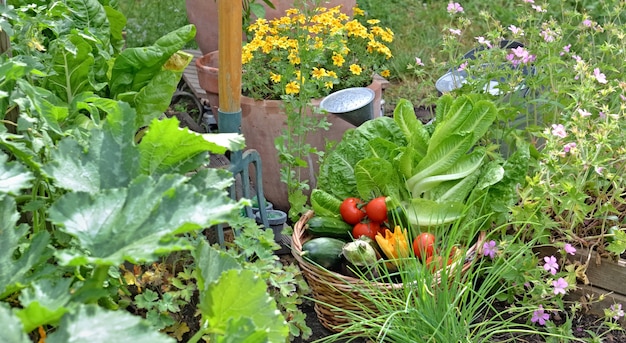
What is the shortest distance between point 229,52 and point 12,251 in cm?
117

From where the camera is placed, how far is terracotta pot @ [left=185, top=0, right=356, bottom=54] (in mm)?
3326

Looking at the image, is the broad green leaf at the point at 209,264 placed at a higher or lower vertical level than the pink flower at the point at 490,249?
higher

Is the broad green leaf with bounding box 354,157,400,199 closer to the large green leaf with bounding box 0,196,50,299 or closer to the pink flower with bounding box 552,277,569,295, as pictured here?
the pink flower with bounding box 552,277,569,295

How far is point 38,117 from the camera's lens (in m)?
1.74

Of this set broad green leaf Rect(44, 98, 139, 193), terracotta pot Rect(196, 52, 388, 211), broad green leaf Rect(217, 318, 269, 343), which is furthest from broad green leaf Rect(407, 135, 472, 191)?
broad green leaf Rect(217, 318, 269, 343)

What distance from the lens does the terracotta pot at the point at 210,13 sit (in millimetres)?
3326

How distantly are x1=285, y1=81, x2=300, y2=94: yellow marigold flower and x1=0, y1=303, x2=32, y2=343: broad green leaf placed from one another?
1801mm

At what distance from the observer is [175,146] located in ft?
4.84

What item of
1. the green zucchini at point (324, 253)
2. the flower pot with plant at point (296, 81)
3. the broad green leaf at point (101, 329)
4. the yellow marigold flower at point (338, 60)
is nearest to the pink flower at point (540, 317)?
the green zucchini at point (324, 253)

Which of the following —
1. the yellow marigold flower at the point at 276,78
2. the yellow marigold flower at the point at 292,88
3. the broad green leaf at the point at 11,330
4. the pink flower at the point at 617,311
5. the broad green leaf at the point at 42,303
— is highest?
A: the broad green leaf at the point at 11,330

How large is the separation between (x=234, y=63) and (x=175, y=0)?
3.27 meters

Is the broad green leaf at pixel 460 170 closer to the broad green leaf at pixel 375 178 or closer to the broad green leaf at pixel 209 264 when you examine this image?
the broad green leaf at pixel 375 178

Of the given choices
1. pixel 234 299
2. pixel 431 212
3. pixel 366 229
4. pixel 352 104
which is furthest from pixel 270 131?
pixel 234 299

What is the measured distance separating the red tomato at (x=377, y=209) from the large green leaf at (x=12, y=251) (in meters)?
1.21
